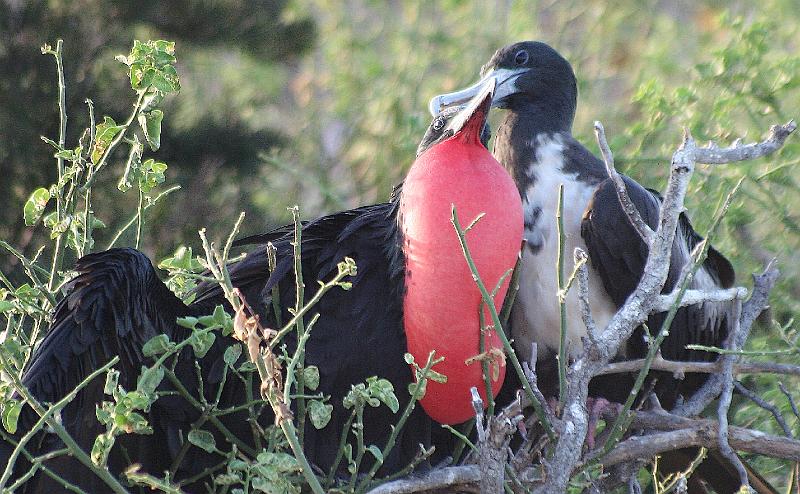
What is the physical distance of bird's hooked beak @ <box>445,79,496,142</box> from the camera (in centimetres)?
292

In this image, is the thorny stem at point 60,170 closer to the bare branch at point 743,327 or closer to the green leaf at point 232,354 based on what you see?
the green leaf at point 232,354

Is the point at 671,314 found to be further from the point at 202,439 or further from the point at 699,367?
the point at 202,439

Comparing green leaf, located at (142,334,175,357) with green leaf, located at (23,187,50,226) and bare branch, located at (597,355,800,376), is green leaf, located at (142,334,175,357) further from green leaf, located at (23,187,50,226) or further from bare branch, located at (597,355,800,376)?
bare branch, located at (597,355,800,376)

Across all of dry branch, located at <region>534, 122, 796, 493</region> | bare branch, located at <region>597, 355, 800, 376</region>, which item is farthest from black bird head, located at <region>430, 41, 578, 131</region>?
dry branch, located at <region>534, 122, 796, 493</region>

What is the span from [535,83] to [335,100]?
2.10 meters

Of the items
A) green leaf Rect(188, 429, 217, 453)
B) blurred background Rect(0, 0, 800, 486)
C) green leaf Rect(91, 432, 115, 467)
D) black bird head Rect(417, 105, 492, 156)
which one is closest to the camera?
green leaf Rect(91, 432, 115, 467)

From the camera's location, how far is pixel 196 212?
14.2 feet

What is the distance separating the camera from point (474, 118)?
2.92m

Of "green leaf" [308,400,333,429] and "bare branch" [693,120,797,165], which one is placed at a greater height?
"bare branch" [693,120,797,165]

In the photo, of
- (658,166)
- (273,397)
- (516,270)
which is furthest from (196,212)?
(273,397)

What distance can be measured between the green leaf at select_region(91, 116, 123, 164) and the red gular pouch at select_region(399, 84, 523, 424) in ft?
2.09

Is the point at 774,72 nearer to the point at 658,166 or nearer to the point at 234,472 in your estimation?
the point at 658,166

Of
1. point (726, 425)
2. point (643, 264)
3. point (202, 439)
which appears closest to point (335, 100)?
point (643, 264)

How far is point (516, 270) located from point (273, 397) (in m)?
0.92
